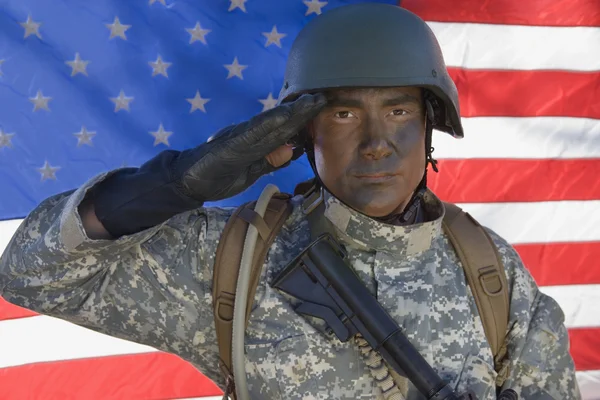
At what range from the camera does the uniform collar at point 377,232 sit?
1.71 meters

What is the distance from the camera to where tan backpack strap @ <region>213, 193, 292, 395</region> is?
1626mm

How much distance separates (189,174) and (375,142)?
0.46 meters

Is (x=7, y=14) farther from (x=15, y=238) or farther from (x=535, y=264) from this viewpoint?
(x=535, y=264)

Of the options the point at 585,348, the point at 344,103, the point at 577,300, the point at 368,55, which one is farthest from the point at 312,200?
the point at 585,348

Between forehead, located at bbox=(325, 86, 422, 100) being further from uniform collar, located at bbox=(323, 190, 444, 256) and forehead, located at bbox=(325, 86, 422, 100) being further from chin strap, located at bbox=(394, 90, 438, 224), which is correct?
uniform collar, located at bbox=(323, 190, 444, 256)

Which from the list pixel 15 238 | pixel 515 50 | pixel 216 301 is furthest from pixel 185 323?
pixel 515 50

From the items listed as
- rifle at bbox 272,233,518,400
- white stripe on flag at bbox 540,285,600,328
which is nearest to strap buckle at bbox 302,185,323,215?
rifle at bbox 272,233,518,400

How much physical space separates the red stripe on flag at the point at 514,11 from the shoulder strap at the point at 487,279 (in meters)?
1.19

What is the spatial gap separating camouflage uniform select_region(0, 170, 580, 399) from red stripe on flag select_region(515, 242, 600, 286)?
3.53 feet

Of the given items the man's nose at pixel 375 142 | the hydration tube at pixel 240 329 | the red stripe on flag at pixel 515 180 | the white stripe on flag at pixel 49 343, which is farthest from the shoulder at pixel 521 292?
the white stripe on flag at pixel 49 343

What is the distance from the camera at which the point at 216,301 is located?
1.62 m

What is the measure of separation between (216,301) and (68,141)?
1121 mm

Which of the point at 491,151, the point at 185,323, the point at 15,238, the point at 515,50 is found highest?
the point at 515,50

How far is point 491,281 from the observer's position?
1735 millimetres
